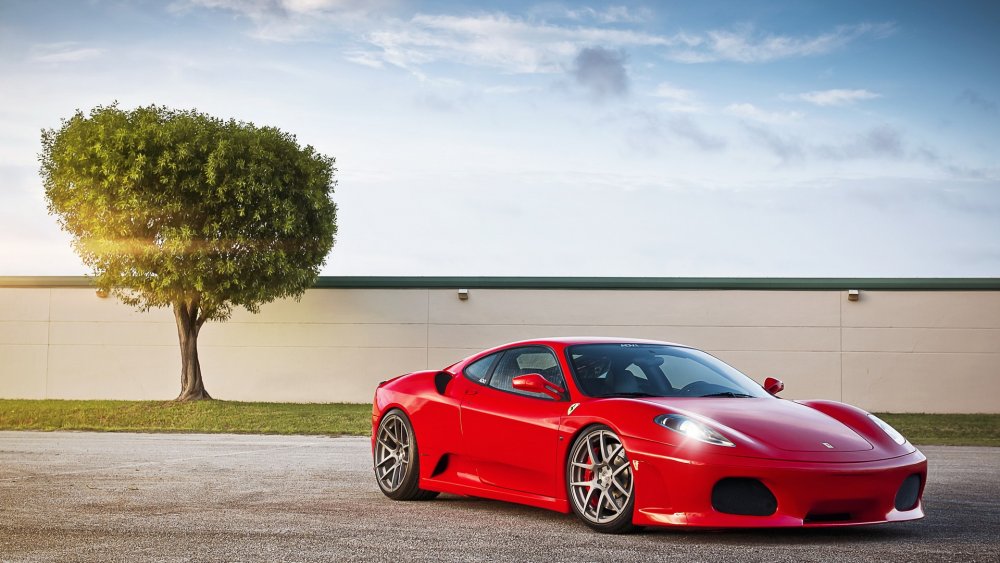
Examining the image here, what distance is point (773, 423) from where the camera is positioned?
681cm

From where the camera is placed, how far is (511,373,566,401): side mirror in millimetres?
7316

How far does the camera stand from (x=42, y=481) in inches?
394

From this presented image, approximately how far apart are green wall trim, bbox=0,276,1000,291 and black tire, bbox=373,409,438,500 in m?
20.6

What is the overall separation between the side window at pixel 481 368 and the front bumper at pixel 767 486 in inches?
76.2

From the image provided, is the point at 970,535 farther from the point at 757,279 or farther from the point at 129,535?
the point at 757,279

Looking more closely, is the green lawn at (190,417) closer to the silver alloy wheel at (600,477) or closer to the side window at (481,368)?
the side window at (481,368)

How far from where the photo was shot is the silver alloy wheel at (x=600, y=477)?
6697mm

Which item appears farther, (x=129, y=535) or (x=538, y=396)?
(x=538, y=396)

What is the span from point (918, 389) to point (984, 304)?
→ 2.74 metres

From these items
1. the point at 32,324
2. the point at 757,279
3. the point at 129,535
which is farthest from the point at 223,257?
the point at 129,535

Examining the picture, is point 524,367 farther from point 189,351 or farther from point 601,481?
point 189,351

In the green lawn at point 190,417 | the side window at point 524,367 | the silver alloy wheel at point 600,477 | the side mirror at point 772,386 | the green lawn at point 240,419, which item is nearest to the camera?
the silver alloy wheel at point 600,477

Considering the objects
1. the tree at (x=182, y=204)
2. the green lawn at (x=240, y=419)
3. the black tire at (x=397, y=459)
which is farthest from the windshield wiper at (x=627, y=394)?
the tree at (x=182, y=204)

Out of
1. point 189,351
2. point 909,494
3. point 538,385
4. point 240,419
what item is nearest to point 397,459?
point 538,385
